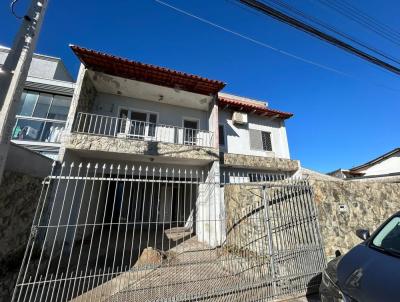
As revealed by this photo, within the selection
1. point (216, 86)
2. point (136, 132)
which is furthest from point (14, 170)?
point (216, 86)

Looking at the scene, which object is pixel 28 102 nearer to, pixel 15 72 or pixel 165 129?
pixel 165 129

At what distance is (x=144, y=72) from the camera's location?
27.3 ft

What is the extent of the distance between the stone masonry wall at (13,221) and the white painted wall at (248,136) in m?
8.95

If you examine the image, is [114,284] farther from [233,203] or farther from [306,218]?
[306,218]

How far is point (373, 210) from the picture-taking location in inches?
221

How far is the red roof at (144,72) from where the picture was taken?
751 cm

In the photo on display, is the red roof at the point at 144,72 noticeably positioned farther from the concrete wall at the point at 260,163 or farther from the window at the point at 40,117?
the concrete wall at the point at 260,163

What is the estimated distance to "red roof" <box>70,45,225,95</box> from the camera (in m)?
7.51

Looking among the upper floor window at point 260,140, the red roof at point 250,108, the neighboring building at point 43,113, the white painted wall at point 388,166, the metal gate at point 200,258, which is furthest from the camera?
the white painted wall at point 388,166

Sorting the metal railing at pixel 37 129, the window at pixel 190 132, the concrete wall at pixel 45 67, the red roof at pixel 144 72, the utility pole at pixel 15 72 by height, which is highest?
the concrete wall at pixel 45 67

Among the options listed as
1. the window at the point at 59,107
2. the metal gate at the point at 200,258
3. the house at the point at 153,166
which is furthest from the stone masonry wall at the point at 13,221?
the window at the point at 59,107

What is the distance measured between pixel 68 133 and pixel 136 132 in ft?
10.4

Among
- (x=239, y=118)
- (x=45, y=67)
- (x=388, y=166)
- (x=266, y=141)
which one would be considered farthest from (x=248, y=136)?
(x=388, y=166)

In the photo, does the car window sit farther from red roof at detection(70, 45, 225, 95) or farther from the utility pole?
red roof at detection(70, 45, 225, 95)
